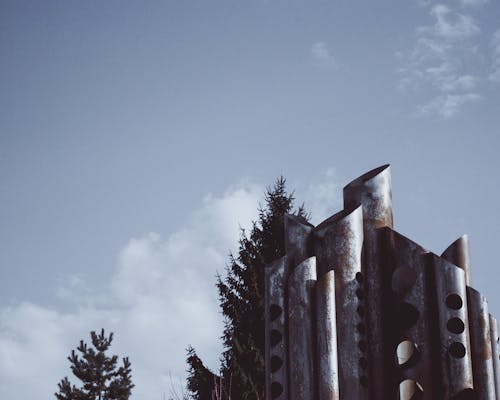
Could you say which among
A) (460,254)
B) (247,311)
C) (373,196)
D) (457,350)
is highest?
(247,311)

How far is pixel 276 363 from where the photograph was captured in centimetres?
376

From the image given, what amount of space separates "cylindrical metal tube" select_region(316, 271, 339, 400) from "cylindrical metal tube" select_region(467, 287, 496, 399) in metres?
0.69

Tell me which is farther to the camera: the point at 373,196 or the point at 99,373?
the point at 99,373

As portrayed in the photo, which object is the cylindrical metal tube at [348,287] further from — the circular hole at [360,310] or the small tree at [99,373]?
the small tree at [99,373]

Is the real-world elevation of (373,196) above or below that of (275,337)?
above

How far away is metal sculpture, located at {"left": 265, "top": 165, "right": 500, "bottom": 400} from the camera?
349 centimetres

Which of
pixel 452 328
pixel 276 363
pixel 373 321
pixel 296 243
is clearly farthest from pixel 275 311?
pixel 452 328

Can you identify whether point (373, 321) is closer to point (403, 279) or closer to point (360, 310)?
point (360, 310)

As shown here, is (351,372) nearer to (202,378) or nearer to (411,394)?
(411,394)

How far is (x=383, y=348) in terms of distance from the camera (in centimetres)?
364

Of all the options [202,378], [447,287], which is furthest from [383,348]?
[202,378]

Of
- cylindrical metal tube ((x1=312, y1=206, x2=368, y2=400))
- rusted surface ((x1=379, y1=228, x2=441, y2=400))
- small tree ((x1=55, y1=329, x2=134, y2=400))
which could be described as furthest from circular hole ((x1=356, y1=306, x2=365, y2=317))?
small tree ((x1=55, y1=329, x2=134, y2=400))

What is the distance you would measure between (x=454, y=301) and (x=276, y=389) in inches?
40.7

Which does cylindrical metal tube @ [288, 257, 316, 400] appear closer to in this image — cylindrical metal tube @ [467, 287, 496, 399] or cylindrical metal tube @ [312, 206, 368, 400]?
cylindrical metal tube @ [312, 206, 368, 400]
